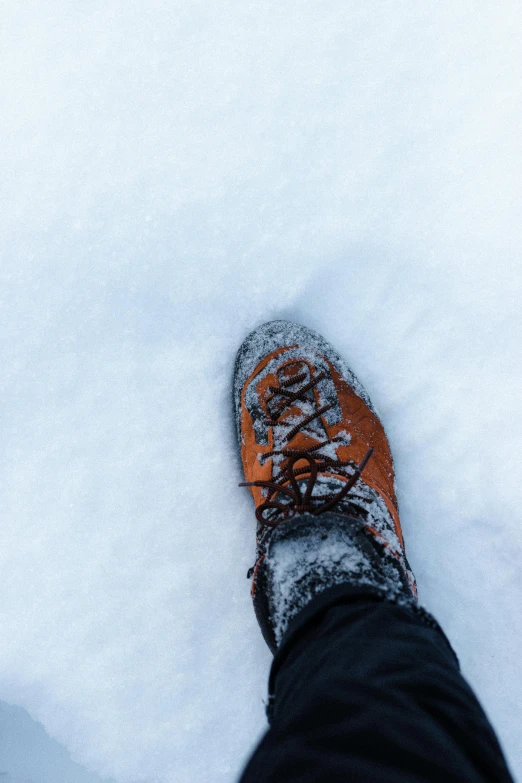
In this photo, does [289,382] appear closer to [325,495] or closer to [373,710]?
[325,495]

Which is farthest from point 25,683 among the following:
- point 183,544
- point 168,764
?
point 183,544

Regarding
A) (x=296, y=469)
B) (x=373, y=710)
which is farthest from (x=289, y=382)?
(x=373, y=710)

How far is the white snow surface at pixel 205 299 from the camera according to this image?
1152 millimetres

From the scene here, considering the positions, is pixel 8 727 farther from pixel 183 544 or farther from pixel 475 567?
pixel 475 567

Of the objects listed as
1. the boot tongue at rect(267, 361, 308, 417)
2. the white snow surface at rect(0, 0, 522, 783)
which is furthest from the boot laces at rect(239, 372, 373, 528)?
the white snow surface at rect(0, 0, 522, 783)

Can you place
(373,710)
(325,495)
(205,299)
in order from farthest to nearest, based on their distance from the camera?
(205,299), (325,495), (373,710)

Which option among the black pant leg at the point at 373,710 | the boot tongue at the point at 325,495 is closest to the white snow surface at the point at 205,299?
the boot tongue at the point at 325,495

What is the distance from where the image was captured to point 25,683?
46.3 inches

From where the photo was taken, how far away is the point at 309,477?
3.30 feet

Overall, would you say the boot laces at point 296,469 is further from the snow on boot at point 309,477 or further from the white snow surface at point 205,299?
the white snow surface at point 205,299

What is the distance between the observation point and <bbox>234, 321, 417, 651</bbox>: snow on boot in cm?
81

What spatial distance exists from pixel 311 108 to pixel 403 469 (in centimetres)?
84

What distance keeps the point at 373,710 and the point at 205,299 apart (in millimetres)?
882

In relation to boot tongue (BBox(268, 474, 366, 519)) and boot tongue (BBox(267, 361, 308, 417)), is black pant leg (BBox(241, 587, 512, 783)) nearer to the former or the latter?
boot tongue (BBox(268, 474, 366, 519))
